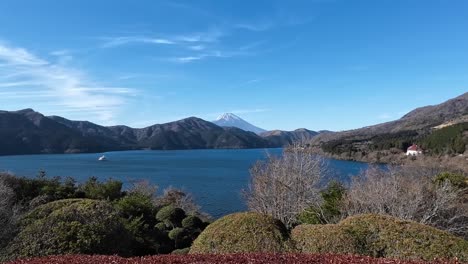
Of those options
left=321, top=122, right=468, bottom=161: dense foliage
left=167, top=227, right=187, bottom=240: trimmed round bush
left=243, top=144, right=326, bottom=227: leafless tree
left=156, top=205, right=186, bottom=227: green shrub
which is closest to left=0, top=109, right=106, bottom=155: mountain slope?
left=321, top=122, right=468, bottom=161: dense foliage

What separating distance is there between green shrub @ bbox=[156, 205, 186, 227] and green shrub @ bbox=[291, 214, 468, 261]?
8735mm

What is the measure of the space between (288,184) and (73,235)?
12.9m

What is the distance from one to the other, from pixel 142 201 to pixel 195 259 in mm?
11998

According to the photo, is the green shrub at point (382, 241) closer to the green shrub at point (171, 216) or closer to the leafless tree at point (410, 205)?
the leafless tree at point (410, 205)

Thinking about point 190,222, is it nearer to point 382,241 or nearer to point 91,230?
point 91,230

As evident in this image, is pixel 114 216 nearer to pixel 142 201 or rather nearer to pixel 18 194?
pixel 142 201

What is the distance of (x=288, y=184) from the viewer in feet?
63.6

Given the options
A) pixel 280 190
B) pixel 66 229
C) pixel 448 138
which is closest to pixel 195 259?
pixel 66 229

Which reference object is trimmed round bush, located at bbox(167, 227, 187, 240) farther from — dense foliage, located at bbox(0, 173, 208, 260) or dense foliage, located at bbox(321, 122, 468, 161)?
dense foliage, located at bbox(321, 122, 468, 161)

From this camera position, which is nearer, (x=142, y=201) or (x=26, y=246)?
(x=26, y=246)

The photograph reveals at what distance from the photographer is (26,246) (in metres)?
7.43

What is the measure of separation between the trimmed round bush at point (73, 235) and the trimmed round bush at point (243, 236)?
1786 millimetres

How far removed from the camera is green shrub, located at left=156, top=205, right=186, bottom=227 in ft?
52.3

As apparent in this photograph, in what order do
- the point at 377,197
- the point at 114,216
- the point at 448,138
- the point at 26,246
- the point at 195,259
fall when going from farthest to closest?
1. the point at 448,138
2. the point at 377,197
3. the point at 114,216
4. the point at 26,246
5. the point at 195,259
